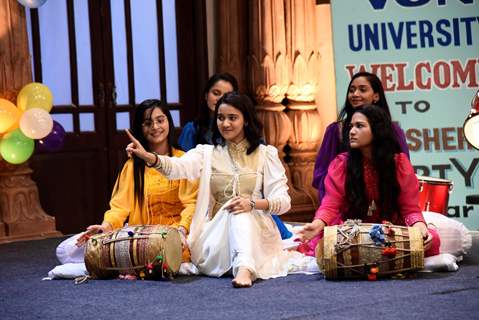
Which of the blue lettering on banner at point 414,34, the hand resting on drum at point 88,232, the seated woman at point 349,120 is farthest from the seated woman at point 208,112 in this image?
the blue lettering on banner at point 414,34

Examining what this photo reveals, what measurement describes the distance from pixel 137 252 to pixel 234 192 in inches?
22.9

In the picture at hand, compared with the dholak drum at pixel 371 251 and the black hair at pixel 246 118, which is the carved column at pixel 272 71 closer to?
the black hair at pixel 246 118

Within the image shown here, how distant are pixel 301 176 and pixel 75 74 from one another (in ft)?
6.77

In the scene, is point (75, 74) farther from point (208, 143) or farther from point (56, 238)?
point (208, 143)

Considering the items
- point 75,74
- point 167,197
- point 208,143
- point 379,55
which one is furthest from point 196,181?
point 75,74

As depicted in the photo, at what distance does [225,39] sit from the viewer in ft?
25.8

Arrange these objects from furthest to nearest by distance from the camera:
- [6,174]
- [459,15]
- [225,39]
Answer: [225,39], [6,174], [459,15]

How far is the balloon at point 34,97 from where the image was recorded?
6.35 metres

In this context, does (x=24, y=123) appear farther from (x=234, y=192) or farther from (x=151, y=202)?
(x=234, y=192)

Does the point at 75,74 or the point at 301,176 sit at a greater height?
the point at 75,74

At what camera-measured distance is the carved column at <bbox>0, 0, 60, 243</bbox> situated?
669 centimetres

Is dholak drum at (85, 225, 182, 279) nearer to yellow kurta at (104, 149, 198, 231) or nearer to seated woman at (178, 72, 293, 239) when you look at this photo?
yellow kurta at (104, 149, 198, 231)

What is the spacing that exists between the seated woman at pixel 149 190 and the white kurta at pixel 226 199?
0.17 meters

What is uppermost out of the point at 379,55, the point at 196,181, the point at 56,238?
the point at 379,55
